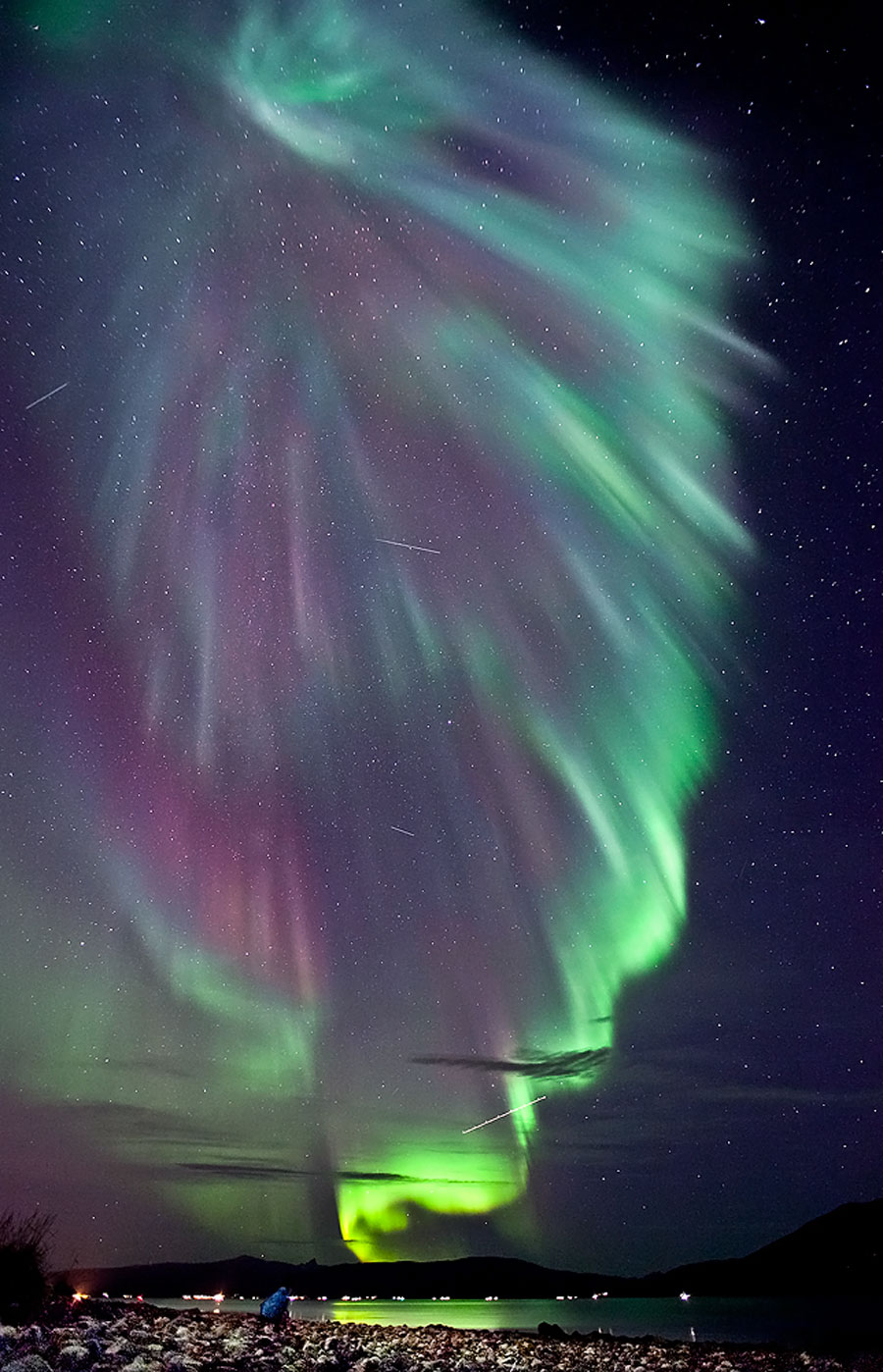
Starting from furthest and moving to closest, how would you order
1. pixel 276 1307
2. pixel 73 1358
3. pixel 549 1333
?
pixel 549 1333
pixel 276 1307
pixel 73 1358

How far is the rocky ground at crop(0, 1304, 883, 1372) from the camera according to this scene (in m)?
10.2

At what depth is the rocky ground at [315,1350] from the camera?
10219 mm

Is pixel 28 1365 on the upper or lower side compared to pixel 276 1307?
upper

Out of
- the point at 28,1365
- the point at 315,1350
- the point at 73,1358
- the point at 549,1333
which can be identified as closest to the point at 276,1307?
the point at 315,1350

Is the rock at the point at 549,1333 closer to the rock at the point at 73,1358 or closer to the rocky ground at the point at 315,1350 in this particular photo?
the rocky ground at the point at 315,1350

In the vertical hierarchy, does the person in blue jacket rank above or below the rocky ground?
below

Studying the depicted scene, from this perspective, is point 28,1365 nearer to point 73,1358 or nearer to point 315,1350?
point 73,1358

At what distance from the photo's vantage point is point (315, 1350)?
14.1 meters

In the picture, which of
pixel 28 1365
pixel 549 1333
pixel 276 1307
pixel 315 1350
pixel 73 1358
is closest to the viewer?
pixel 28 1365

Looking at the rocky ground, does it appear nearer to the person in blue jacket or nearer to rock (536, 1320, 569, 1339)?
the person in blue jacket

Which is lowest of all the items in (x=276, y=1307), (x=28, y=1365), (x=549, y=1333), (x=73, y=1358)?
(x=549, y=1333)

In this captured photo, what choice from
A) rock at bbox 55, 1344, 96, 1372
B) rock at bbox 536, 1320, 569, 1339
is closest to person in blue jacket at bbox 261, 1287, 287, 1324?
rock at bbox 55, 1344, 96, 1372

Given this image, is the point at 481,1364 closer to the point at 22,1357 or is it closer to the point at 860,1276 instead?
the point at 22,1357

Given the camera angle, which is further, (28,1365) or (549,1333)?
(549,1333)
